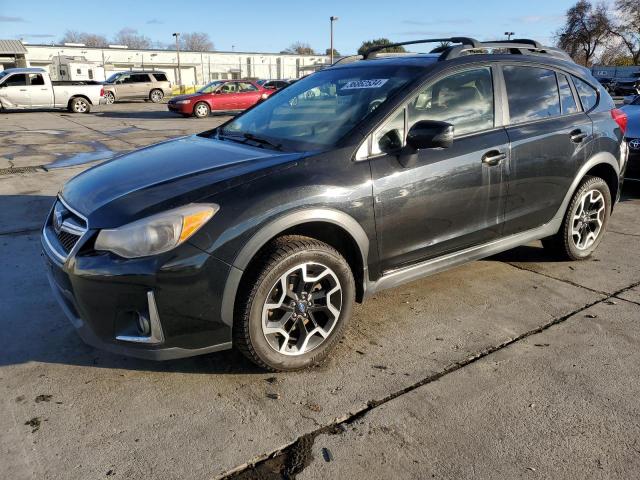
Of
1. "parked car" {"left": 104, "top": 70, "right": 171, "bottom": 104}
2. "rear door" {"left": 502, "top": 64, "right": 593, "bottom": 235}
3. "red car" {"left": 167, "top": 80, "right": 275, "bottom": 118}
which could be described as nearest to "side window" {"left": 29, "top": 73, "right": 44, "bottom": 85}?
"red car" {"left": 167, "top": 80, "right": 275, "bottom": 118}

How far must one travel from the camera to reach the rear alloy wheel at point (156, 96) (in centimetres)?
2991

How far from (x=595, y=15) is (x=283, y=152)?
77554mm

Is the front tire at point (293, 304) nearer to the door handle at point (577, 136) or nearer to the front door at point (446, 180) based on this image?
the front door at point (446, 180)

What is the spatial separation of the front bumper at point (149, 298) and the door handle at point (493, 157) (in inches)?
76.2

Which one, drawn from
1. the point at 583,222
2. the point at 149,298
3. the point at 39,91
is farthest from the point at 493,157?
the point at 39,91

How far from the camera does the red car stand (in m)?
20.8

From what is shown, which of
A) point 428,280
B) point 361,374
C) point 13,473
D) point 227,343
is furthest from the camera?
point 428,280

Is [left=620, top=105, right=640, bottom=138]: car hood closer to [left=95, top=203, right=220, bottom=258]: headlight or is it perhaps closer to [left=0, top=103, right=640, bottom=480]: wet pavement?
[left=0, top=103, right=640, bottom=480]: wet pavement

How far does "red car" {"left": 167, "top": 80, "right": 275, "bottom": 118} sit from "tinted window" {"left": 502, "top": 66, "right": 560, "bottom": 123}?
17190 mm

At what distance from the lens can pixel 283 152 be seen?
3139mm

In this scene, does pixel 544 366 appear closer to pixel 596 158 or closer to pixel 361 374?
pixel 361 374

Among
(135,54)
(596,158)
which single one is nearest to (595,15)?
(135,54)

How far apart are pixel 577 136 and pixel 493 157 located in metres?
1.08

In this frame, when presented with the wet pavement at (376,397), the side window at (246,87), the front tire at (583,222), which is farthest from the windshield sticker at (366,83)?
the side window at (246,87)
